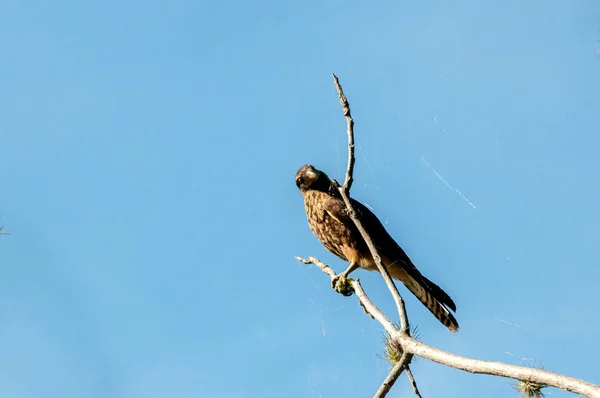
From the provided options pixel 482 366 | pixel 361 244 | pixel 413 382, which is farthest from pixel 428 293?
pixel 482 366

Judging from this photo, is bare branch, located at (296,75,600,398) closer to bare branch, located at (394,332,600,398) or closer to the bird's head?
bare branch, located at (394,332,600,398)

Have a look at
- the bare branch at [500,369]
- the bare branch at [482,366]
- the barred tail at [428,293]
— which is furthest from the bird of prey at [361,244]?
the bare branch at [500,369]

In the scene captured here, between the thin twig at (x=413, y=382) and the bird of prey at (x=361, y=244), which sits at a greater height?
the bird of prey at (x=361, y=244)

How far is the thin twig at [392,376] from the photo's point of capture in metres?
3.66

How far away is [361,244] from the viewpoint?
6.33 meters

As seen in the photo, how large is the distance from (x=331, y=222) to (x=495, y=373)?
357cm

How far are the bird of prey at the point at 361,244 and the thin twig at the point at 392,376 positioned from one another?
6.80 ft

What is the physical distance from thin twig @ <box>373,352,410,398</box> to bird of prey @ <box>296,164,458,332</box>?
2074mm

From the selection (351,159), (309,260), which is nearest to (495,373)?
(351,159)

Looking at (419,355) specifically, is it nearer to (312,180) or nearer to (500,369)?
(500,369)

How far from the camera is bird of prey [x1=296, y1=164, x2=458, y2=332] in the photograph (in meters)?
5.91

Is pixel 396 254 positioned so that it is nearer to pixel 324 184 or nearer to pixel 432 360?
pixel 324 184

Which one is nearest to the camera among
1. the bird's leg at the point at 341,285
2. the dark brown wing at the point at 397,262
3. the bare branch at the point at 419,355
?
the bare branch at the point at 419,355

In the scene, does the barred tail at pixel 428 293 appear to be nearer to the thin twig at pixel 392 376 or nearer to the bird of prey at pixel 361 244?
the bird of prey at pixel 361 244
